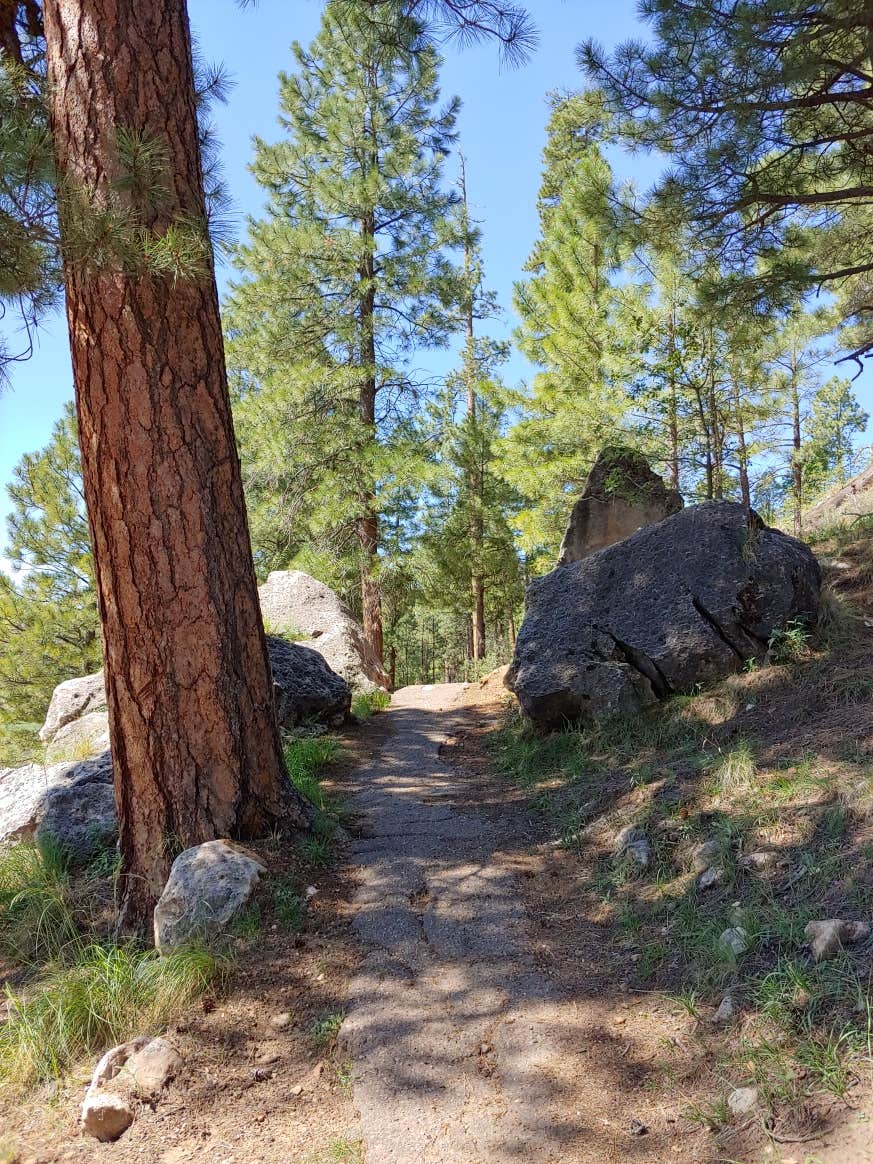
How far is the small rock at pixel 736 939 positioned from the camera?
8.82 feet

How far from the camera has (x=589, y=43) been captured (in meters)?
5.38

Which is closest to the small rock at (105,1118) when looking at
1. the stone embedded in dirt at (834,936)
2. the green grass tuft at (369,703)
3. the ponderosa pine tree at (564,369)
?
the stone embedded in dirt at (834,936)

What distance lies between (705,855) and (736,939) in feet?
2.04

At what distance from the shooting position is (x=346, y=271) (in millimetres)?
11883

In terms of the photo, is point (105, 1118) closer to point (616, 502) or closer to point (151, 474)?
point (151, 474)

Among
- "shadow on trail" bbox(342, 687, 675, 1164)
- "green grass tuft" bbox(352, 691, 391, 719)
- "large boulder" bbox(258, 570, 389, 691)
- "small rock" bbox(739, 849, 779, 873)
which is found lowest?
"shadow on trail" bbox(342, 687, 675, 1164)

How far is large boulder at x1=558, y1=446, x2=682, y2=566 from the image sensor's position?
7699 millimetres

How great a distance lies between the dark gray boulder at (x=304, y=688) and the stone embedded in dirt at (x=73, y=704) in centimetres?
204

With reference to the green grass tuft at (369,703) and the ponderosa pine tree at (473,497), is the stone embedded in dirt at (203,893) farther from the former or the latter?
the ponderosa pine tree at (473,497)

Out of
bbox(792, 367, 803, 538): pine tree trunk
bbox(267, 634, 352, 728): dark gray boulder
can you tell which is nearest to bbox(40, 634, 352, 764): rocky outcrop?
bbox(267, 634, 352, 728): dark gray boulder

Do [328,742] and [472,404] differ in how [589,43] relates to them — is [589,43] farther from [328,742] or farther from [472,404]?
[472,404]

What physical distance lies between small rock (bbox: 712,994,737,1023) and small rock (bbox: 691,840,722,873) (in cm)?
80

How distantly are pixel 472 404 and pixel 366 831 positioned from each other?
1444 centimetres

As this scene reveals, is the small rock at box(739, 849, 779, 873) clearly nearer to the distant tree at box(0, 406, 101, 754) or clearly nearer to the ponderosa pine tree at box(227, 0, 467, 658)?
the ponderosa pine tree at box(227, 0, 467, 658)
